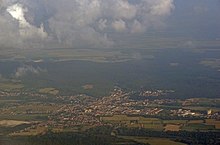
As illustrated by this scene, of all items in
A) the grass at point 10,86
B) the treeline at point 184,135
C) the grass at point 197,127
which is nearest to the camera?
the treeline at point 184,135

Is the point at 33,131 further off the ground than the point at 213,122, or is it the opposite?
the point at 213,122

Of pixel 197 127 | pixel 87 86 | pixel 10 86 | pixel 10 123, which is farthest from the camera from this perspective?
pixel 87 86

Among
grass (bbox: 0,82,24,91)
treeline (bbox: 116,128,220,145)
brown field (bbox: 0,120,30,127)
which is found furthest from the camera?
grass (bbox: 0,82,24,91)

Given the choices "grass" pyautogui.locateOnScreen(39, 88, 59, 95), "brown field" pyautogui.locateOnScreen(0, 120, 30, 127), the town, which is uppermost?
"grass" pyautogui.locateOnScreen(39, 88, 59, 95)

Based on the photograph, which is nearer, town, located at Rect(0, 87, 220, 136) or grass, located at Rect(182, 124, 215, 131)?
grass, located at Rect(182, 124, 215, 131)

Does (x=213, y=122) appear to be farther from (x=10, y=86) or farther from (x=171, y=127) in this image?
(x=10, y=86)

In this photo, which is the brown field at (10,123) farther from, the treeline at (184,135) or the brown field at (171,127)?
the brown field at (171,127)

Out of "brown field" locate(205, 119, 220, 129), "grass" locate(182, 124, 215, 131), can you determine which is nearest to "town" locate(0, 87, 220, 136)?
"brown field" locate(205, 119, 220, 129)

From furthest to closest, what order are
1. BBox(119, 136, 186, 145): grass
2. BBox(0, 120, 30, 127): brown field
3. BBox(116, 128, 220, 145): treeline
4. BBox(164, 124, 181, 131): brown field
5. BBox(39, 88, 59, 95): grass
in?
BBox(39, 88, 59, 95): grass → BBox(0, 120, 30, 127): brown field → BBox(164, 124, 181, 131): brown field → BBox(116, 128, 220, 145): treeline → BBox(119, 136, 186, 145): grass

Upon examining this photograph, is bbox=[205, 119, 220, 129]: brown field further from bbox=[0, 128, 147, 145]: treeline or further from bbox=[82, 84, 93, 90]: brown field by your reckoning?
bbox=[82, 84, 93, 90]: brown field

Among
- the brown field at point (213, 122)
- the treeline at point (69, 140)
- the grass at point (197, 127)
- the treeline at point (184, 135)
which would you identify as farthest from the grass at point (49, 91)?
the brown field at point (213, 122)

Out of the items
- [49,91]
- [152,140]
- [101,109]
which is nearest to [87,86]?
[49,91]

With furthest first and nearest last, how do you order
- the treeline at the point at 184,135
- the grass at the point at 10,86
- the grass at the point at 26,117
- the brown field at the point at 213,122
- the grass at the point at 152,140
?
the grass at the point at 10,86 < the grass at the point at 26,117 < the brown field at the point at 213,122 < the treeline at the point at 184,135 < the grass at the point at 152,140
